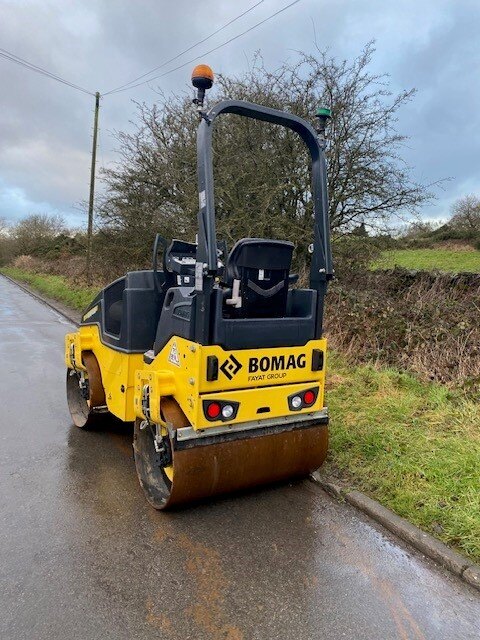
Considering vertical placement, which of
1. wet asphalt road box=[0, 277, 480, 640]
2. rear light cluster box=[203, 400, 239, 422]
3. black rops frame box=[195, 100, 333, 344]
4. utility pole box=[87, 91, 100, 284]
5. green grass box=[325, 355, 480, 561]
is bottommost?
wet asphalt road box=[0, 277, 480, 640]

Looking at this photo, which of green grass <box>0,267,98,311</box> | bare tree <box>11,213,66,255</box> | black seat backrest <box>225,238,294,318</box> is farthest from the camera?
bare tree <box>11,213,66,255</box>

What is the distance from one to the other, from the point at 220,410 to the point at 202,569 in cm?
90

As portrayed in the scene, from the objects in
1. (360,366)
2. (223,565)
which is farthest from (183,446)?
(360,366)

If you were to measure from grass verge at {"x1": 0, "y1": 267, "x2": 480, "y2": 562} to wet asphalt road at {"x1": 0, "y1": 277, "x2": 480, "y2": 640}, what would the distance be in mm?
309

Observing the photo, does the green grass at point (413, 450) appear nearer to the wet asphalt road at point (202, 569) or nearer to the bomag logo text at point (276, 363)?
the wet asphalt road at point (202, 569)

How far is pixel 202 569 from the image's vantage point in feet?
8.48

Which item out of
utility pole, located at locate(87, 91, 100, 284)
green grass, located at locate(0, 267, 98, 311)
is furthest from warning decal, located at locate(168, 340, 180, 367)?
utility pole, located at locate(87, 91, 100, 284)

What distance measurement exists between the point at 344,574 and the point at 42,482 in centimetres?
233

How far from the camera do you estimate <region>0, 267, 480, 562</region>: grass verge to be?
3.02m

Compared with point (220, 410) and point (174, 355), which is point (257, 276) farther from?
point (220, 410)

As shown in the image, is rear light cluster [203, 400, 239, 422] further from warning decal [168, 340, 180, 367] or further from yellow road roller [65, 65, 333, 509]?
warning decal [168, 340, 180, 367]

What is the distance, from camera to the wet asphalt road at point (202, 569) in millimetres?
2197

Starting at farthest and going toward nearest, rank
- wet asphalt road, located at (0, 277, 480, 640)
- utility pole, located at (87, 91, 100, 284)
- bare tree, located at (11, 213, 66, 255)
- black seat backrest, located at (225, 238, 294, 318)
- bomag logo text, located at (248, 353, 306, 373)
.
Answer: bare tree, located at (11, 213, 66, 255) < utility pole, located at (87, 91, 100, 284) < bomag logo text, located at (248, 353, 306, 373) < black seat backrest, located at (225, 238, 294, 318) < wet asphalt road, located at (0, 277, 480, 640)

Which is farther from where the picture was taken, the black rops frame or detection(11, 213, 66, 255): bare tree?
detection(11, 213, 66, 255): bare tree
